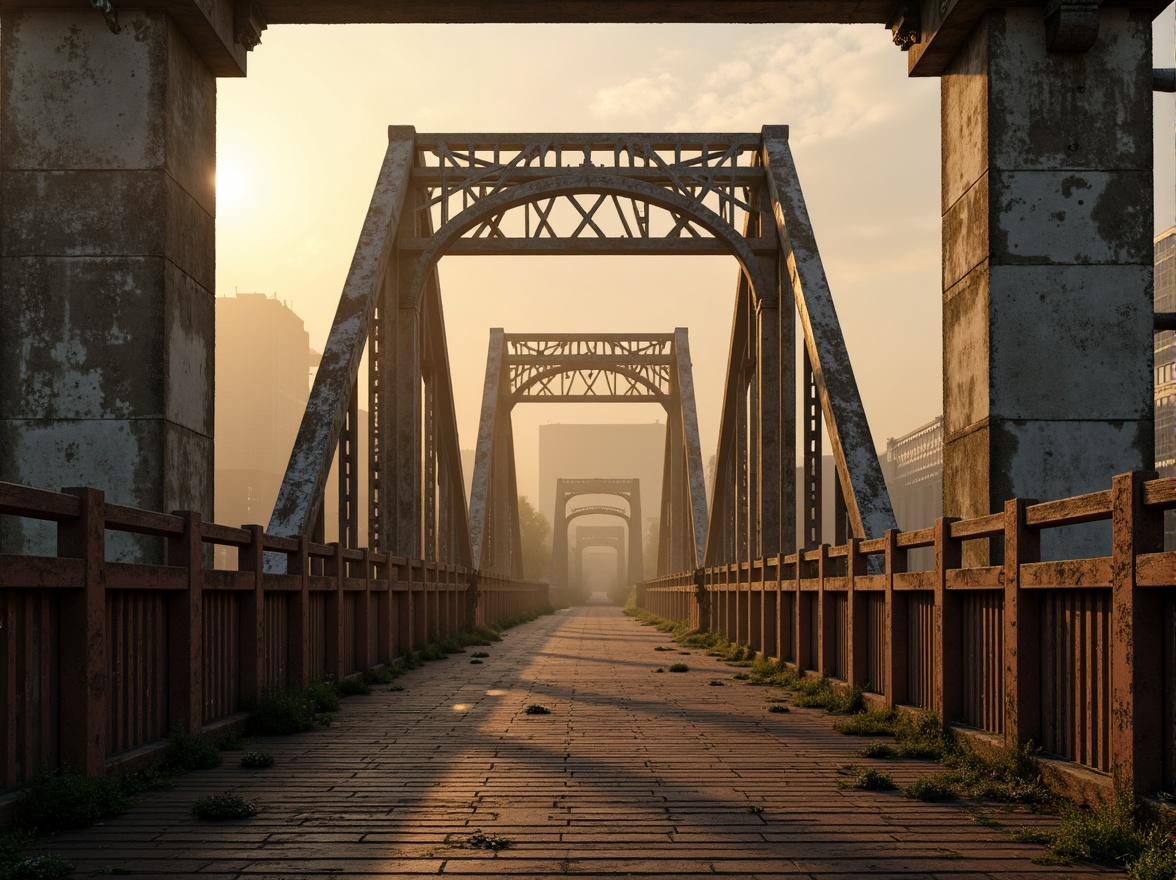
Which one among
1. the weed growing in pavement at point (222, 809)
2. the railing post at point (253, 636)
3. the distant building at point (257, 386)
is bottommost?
the weed growing in pavement at point (222, 809)

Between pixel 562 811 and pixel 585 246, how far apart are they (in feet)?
47.8

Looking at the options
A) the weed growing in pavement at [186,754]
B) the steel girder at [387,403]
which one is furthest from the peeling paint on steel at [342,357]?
the weed growing in pavement at [186,754]

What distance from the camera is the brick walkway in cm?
488

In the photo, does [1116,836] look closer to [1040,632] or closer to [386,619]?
[1040,632]

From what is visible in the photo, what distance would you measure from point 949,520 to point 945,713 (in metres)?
1.18

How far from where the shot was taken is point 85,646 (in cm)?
596

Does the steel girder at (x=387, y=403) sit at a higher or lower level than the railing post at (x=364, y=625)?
higher

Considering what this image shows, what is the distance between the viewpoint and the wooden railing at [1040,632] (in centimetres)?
509

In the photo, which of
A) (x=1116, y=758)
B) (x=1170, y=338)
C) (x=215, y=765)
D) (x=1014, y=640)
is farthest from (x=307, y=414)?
(x=1170, y=338)

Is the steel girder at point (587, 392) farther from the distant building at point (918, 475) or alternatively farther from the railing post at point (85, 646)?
the distant building at point (918, 475)

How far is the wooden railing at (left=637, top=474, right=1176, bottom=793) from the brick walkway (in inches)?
22.6

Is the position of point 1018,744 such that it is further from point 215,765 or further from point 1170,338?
point 1170,338

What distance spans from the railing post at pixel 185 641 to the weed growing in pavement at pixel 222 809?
1.72 meters

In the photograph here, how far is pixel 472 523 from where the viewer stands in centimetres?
3341
